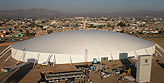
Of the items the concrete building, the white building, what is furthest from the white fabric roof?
the concrete building

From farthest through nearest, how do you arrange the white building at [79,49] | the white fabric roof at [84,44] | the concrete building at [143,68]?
1. the white fabric roof at [84,44]
2. the white building at [79,49]
3. the concrete building at [143,68]

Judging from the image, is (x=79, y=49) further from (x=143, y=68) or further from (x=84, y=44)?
(x=143, y=68)

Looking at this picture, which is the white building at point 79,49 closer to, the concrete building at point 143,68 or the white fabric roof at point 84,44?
the white fabric roof at point 84,44

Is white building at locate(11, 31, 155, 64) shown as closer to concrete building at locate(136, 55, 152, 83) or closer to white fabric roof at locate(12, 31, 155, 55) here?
white fabric roof at locate(12, 31, 155, 55)

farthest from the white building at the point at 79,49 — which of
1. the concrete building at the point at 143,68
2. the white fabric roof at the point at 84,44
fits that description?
the concrete building at the point at 143,68

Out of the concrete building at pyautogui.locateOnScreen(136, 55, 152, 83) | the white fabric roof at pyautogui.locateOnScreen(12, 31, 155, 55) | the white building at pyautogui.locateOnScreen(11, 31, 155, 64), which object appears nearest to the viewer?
the concrete building at pyautogui.locateOnScreen(136, 55, 152, 83)

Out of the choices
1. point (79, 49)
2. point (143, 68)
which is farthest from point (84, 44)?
point (143, 68)

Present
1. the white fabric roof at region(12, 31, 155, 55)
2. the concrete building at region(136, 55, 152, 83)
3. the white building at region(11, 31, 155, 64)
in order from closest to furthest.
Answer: the concrete building at region(136, 55, 152, 83) < the white building at region(11, 31, 155, 64) < the white fabric roof at region(12, 31, 155, 55)

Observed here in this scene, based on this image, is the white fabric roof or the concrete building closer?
the concrete building

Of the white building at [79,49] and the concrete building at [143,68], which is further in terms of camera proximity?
the white building at [79,49]
